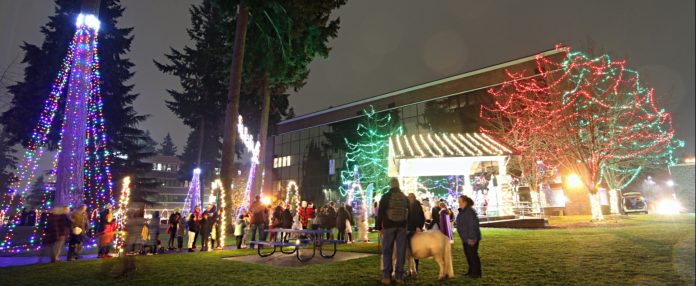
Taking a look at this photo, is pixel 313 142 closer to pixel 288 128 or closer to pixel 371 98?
pixel 288 128

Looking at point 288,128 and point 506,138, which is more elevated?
point 288,128

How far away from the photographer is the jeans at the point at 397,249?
21.4 ft

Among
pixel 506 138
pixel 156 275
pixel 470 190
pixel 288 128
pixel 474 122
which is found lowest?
pixel 156 275

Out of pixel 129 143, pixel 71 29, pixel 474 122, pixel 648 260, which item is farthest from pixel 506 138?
pixel 71 29

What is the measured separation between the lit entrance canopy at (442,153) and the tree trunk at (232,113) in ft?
24.7

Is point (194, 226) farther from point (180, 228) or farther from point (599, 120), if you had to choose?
point (599, 120)

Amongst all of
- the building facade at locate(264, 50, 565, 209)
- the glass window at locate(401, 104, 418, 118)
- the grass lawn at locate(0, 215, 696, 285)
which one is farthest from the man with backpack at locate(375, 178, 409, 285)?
the glass window at locate(401, 104, 418, 118)

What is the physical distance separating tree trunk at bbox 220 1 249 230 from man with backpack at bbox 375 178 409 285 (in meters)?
10.1

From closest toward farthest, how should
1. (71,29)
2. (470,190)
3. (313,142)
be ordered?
(470,190) → (71,29) → (313,142)

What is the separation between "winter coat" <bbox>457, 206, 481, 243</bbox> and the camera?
22.8ft

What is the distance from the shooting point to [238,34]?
1638cm

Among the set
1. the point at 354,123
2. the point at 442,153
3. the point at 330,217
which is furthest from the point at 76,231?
the point at 354,123

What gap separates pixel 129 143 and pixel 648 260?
103ft

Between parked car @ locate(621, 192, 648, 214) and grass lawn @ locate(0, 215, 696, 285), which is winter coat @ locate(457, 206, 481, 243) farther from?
parked car @ locate(621, 192, 648, 214)
